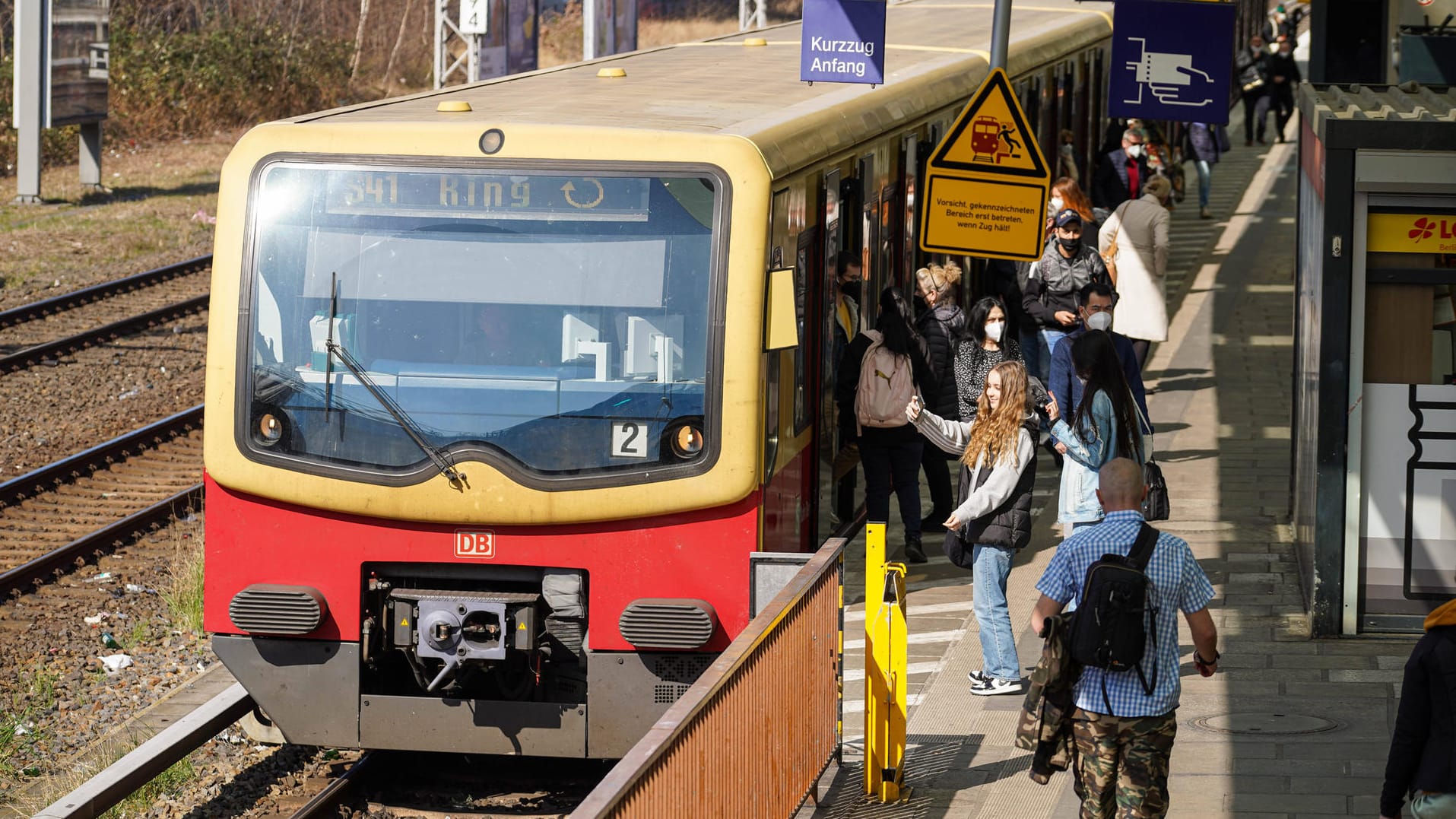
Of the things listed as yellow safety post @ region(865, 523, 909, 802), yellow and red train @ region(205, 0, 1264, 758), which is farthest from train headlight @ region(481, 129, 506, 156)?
yellow safety post @ region(865, 523, 909, 802)

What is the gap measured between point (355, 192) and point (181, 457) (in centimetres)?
729

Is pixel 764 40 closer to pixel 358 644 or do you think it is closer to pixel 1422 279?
pixel 1422 279

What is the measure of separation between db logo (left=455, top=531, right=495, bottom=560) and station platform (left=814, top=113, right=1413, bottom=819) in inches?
62.1

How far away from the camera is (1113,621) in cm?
579

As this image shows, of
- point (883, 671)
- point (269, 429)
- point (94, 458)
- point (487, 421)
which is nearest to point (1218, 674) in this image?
point (883, 671)

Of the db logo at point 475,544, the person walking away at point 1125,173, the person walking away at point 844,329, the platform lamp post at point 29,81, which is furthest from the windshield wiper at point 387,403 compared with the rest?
the platform lamp post at point 29,81

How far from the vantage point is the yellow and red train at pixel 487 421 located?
7.64m

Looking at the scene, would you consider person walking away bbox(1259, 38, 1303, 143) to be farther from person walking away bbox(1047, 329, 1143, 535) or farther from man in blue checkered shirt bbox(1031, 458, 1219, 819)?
man in blue checkered shirt bbox(1031, 458, 1219, 819)

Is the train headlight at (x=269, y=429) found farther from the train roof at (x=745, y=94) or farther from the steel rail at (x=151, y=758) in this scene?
the steel rail at (x=151, y=758)

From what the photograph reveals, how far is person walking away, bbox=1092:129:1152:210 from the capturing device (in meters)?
18.0

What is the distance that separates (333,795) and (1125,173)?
1175cm

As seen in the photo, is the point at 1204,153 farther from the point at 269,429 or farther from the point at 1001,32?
the point at 269,429

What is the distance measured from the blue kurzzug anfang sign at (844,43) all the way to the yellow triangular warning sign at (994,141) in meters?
1.04

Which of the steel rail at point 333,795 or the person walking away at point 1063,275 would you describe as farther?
the person walking away at point 1063,275
